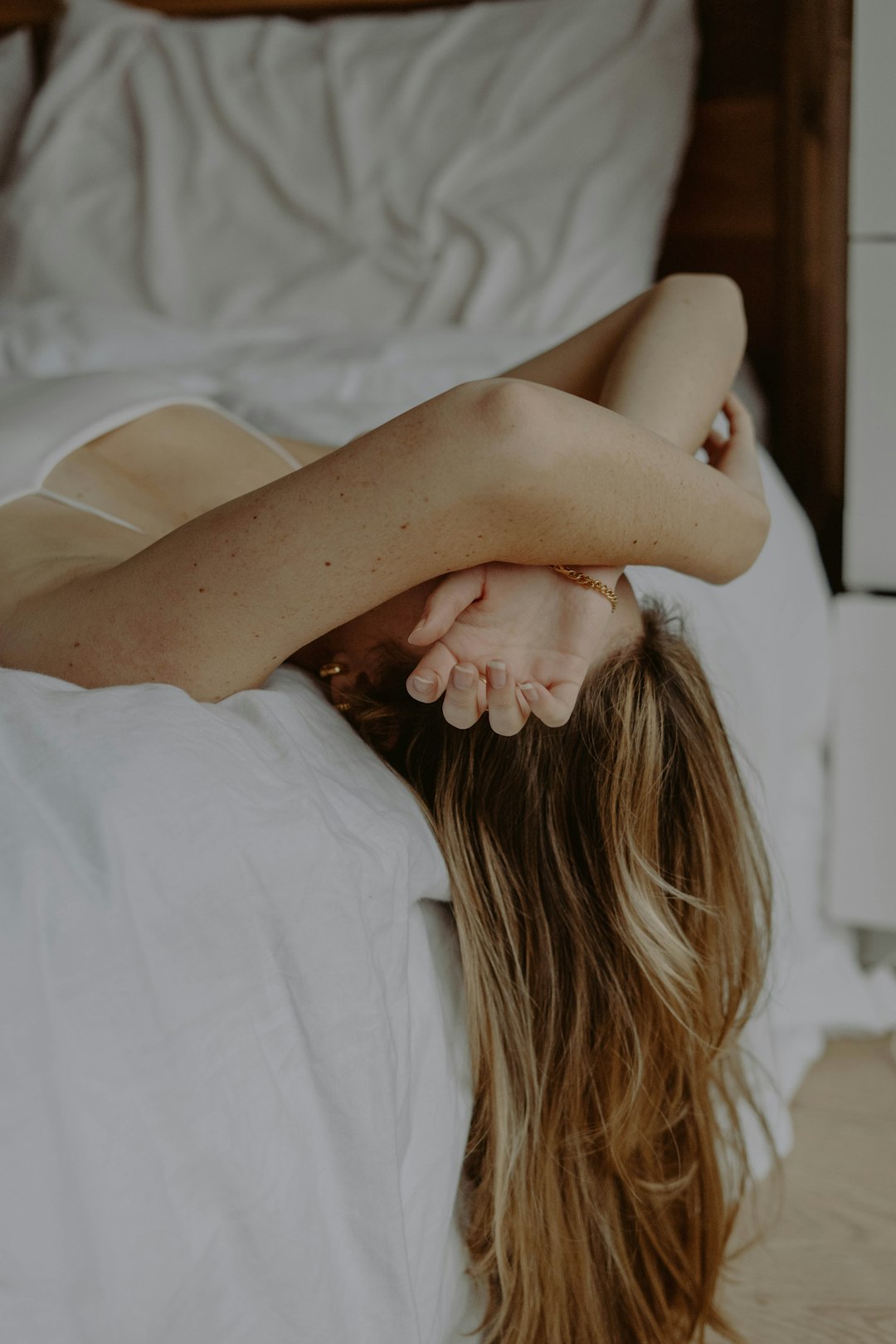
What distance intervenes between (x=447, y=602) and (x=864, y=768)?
38.5 inches

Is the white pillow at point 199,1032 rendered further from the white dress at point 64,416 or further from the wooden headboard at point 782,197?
the wooden headboard at point 782,197

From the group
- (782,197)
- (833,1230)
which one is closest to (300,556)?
(833,1230)

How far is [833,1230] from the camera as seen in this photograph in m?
1.17

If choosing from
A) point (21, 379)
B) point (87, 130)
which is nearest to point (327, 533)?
point (21, 379)

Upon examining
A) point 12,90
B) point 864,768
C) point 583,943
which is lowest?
point 864,768

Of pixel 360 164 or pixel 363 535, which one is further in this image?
pixel 360 164

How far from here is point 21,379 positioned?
4.09 ft

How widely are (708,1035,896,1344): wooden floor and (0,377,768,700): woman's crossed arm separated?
2.46 feet

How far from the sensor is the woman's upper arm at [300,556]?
73 cm

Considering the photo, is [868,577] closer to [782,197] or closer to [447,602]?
[782,197]

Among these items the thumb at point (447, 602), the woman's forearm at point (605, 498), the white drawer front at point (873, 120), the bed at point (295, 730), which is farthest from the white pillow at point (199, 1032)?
the white drawer front at point (873, 120)

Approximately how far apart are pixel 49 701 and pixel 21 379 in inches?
26.6

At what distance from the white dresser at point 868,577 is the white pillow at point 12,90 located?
1.47 m

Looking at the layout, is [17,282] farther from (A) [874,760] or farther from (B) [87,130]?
(A) [874,760]
